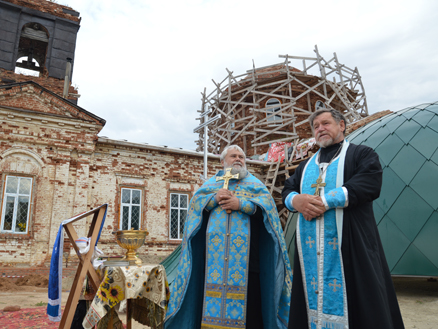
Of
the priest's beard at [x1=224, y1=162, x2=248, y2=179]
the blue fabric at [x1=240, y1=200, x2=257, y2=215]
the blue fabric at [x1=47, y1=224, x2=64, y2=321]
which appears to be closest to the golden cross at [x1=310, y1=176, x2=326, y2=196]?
the blue fabric at [x1=240, y1=200, x2=257, y2=215]

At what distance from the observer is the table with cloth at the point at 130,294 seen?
10.6 ft

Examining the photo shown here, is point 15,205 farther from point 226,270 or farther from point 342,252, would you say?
point 342,252

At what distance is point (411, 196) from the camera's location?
218 inches

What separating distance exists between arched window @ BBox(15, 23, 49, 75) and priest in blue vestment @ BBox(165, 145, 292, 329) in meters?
15.0

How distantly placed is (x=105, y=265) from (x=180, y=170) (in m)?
9.54

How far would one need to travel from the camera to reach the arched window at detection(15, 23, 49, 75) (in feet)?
49.4

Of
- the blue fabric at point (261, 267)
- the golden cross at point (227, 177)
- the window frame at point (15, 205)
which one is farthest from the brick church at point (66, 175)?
the golden cross at point (227, 177)

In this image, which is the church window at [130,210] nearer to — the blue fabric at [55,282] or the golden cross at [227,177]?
the blue fabric at [55,282]

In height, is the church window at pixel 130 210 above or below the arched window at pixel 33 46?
below

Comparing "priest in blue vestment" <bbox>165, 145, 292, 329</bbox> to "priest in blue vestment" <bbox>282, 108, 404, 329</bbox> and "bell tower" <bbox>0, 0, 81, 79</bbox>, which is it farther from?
"bell tower" <bbox>0, 0, 81, 79</bbox>

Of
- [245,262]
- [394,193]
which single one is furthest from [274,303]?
Result: [394,193]

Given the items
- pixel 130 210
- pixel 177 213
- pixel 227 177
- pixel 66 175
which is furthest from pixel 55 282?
pixel 177 213

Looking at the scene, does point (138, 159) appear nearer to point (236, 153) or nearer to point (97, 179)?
point (97, 179)

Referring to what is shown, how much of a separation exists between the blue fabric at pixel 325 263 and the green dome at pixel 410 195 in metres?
3.53
